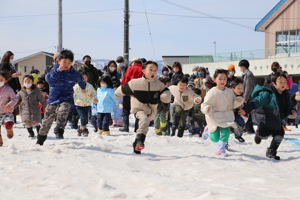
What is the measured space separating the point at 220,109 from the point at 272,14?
2839 centimetres

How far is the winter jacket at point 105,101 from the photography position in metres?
9.90

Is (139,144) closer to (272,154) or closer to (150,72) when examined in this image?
(150,72)

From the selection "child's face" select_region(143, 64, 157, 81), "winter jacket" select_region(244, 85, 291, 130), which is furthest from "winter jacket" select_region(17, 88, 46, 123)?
"winter jacket" select_region(244, 85, 291, 130)

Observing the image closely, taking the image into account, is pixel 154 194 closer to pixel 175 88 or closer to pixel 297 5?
pixel 175 88

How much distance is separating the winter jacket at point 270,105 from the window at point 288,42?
23.6 metres

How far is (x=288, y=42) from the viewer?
31250 millimetres

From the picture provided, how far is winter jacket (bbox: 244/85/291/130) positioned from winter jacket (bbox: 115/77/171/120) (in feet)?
4.69

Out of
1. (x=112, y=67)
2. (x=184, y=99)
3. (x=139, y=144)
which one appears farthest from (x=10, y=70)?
(x=139, y=144)

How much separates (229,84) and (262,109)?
3898 mm

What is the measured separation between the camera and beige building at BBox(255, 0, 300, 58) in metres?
31.0

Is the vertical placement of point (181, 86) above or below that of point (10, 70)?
below

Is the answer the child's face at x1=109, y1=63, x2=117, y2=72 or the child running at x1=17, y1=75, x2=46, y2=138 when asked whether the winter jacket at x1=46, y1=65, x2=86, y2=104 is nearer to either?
the child running at x1=17, y1=75, x2=46, y2=138

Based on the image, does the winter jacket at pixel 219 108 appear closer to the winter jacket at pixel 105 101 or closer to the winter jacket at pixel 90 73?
the winter jacket at pixel 105 101

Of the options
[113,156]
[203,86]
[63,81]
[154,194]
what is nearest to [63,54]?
[63,81]
